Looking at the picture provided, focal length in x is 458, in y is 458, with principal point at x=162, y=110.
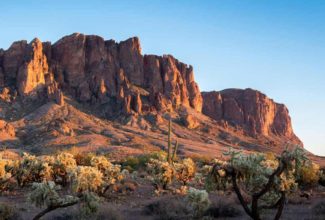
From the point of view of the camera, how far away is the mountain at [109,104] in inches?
3036

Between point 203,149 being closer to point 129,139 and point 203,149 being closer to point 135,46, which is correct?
point 129,139

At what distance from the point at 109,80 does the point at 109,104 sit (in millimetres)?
8140

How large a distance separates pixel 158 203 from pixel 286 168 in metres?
8.33

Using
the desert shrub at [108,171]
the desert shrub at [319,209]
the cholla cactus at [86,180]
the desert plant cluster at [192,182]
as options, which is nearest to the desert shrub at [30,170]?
the desert plant cluster at [192,182]

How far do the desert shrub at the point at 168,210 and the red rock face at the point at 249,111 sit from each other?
107 metres

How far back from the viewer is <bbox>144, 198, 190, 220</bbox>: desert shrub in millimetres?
16038

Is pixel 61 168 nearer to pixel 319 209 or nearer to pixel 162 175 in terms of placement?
pixel 162 175

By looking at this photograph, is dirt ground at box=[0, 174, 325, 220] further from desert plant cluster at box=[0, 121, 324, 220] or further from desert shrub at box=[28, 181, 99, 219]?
desert shrub at box=[28, 181, 99, 219]

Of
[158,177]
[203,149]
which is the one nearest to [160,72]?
[203,149]

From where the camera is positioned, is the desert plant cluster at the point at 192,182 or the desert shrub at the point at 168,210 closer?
the desert plant cluster at the point at 192,182

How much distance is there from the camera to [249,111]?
449 feet

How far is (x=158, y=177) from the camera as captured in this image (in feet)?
85.8

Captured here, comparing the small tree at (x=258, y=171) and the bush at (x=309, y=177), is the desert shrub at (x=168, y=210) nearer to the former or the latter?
the small tree at (x=258, y=171)

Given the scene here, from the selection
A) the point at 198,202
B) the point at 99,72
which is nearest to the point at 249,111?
the point at 99,72
